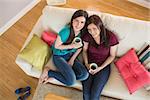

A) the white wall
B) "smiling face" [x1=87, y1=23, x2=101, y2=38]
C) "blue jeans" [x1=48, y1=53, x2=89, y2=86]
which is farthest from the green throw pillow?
the white wall

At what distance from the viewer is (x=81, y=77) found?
2.36 metres

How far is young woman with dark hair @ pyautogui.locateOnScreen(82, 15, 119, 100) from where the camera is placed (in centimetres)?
230

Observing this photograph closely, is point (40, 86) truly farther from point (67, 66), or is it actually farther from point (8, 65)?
point (8, 65)

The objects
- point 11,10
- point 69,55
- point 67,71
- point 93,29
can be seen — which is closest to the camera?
point 93,29

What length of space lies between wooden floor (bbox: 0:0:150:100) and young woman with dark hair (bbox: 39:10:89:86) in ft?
1.55

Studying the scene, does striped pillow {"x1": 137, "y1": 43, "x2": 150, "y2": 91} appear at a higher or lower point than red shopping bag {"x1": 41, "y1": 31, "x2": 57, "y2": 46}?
lower

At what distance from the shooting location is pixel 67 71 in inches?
94.0

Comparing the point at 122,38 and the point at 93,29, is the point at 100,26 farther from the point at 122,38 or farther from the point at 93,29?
the point at 122,38

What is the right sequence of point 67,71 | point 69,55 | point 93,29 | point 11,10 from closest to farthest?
point 93,29 → point 67,71 → point 69,55 → point 11,10

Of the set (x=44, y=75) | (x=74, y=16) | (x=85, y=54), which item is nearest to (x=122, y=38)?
(x=85, y=54)

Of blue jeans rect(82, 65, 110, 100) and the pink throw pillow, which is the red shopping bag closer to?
blue jeans rect(82, 65, 110, 100)

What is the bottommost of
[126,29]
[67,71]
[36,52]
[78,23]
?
[67,71]

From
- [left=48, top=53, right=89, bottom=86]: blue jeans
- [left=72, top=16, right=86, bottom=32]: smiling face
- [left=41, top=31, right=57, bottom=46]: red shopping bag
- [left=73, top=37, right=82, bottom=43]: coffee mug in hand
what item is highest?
[left=72, top=16, right=86, bottom=32]: smiling face

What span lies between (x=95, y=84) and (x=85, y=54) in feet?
1.08
